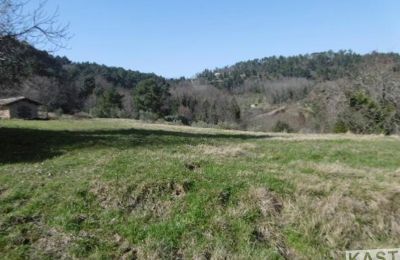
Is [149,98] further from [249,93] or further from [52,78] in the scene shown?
Result: [249,93]

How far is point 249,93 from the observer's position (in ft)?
354

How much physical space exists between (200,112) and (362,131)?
40522mm

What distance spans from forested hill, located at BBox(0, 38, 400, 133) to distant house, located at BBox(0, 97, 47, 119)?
1104mm

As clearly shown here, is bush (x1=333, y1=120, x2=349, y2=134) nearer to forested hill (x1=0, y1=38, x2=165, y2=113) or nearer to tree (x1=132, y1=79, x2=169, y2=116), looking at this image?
forested hill (x1=0, y1=38, x2=165, y2=113)

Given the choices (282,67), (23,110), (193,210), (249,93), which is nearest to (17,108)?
(23,110)

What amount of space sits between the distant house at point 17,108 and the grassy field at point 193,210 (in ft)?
122

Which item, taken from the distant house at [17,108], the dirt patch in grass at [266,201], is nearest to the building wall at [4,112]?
the distant house at [17,108]

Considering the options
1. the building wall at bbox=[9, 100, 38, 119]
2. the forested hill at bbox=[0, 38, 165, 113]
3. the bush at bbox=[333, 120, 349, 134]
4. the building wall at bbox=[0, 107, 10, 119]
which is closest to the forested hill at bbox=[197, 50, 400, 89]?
the forested hill at bbox=[0, 38, 165, 113]

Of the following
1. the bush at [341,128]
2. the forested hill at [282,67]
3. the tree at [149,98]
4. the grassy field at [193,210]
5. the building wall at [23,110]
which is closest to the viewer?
the grassy field at [193,210]

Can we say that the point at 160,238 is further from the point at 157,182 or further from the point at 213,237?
the point at 157,182

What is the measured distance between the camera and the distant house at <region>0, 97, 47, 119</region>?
1724 inches

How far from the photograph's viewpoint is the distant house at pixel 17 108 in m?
43.8

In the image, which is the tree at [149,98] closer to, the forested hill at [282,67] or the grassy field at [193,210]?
the forested hill at [282,67]

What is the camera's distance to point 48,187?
8.00 meters
